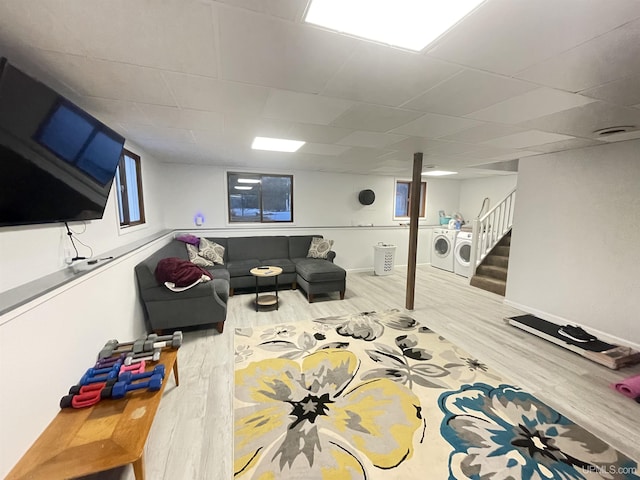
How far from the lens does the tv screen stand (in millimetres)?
1123

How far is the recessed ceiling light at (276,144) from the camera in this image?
309 centimetres

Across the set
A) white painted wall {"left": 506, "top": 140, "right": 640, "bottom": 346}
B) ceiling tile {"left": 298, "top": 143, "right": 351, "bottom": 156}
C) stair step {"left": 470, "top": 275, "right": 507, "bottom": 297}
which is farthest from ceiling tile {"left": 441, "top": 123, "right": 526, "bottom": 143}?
stair step {"left": 470, "top": 275, "right": 507, "bottom": 297}

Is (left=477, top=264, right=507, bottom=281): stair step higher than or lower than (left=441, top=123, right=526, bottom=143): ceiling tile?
lower

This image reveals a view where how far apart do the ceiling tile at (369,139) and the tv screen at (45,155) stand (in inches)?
86.2

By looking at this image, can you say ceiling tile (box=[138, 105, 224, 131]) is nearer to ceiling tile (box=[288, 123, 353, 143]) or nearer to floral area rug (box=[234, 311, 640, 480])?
ceiling tile (box=[288, 123, 353, 143])

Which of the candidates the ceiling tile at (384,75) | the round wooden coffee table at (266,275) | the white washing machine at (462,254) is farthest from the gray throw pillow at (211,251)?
the white washing machine at (462,254)

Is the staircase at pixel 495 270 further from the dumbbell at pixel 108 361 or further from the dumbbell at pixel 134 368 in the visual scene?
the dumbbell at pixel 108 361

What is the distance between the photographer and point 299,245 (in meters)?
5.18

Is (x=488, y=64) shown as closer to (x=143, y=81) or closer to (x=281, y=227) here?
(x=143, y=81)

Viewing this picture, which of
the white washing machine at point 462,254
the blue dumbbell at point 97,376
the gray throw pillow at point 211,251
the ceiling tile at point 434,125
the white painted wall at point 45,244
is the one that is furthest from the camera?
the white washing machine at point 462,254

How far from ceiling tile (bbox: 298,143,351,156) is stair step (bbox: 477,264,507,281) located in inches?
146

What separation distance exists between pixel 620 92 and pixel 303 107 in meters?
2.16

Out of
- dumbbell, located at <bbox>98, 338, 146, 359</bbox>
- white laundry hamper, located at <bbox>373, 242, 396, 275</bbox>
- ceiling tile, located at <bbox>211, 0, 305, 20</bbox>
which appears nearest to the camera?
ceiling tile, located at <bbox>211, 0, 305, 20</bbox>

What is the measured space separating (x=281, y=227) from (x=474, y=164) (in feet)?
12.5
